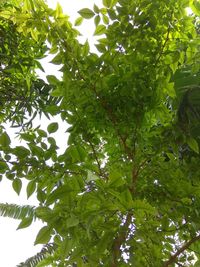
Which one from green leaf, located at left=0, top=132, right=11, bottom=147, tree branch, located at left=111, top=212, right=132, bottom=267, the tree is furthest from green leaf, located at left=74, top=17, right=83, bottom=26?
tree branch, located at left=111, top=212, right=132, bottom=267

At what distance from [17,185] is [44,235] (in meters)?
0.33

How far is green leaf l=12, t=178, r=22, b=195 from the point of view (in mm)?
1427

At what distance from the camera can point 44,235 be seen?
3.84 feet

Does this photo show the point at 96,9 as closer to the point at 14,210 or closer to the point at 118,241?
the point at 118,241

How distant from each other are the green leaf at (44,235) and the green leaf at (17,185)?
30cm

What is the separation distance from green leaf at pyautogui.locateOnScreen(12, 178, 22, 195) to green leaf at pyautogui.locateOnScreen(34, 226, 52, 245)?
11.7 inches

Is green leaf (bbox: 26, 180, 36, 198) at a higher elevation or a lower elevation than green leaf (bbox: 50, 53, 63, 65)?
lower

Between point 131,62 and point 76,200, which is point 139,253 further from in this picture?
point 131,62

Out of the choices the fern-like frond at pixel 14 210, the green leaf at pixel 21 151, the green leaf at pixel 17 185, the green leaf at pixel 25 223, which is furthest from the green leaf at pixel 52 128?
the fern-like frond at pixel 14 210

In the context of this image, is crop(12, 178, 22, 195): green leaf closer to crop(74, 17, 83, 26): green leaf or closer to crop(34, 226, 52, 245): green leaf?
crop(34, 226, 52, 245): green leaf

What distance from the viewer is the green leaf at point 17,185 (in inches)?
56.2

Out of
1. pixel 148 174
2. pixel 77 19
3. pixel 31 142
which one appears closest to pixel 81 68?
pixel 77 19

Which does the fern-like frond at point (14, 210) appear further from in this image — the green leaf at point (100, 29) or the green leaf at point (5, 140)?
the green leaf at point (100, 29)

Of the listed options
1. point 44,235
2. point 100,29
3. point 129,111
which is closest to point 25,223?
point 44,235
